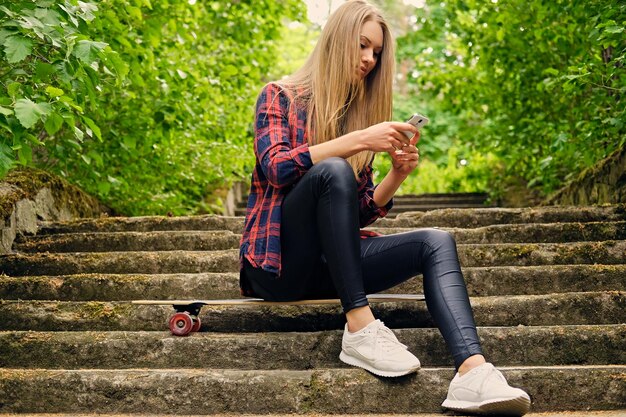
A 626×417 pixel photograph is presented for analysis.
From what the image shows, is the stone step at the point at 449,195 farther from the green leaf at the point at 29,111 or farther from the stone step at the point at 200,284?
the green leaf at the point at 29,111

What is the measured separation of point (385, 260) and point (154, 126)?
267cm

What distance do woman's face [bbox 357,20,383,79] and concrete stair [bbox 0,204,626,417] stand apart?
0.92 m

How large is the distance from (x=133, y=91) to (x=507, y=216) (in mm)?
2649

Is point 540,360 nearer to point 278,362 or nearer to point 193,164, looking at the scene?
point 278,362

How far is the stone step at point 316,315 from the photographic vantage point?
289 centimetres

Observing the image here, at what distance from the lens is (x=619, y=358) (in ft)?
8.52

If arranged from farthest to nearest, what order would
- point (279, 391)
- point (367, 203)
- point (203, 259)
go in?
point (203, 259)
point (367, 203)
point (279, 391)

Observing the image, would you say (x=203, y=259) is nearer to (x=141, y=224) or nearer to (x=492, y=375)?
(x=141, y=224)

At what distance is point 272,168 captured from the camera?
2.55 metres

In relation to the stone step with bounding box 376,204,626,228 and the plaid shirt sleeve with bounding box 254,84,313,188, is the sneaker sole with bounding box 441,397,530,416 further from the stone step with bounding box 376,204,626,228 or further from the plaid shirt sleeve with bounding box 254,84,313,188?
the stone step with bounding box 376,204,626,228

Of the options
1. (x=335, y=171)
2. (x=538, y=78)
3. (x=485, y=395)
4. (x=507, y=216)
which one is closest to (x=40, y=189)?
(x=335, y=171)

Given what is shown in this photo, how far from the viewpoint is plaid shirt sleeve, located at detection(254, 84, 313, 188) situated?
8.38ft

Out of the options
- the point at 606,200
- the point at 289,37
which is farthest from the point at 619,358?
the point at 289,37

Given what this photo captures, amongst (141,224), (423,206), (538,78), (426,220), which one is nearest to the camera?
(141,224)
